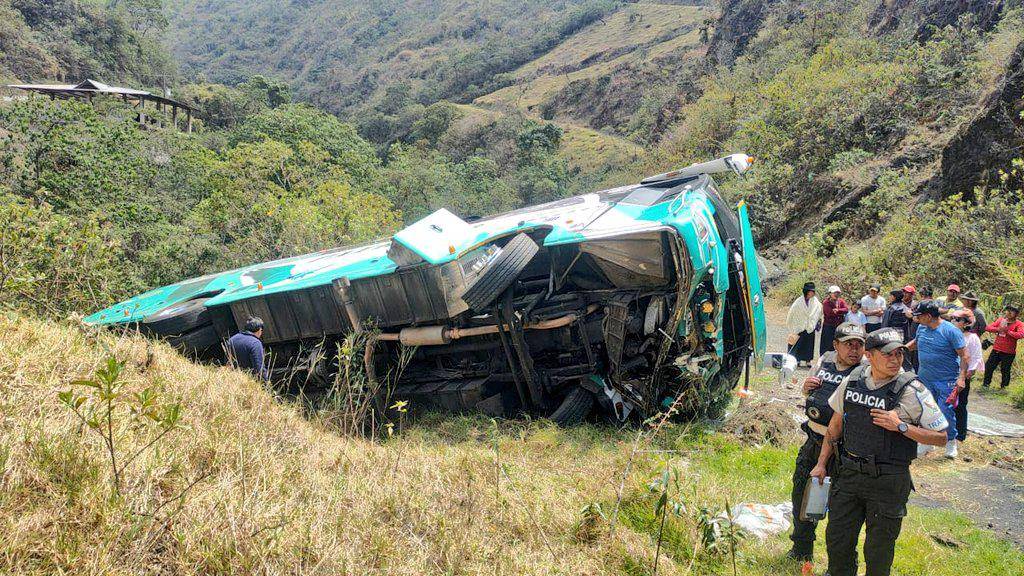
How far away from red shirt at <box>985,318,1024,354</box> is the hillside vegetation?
389 cm

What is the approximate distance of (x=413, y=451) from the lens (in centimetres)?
451

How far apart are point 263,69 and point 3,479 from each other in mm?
131888

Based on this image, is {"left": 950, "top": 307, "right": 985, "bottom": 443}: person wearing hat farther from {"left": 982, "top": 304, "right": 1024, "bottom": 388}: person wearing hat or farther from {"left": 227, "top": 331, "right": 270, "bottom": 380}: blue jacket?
{"left": 227, "top": 331, "right": 270, "bottom": 380}: blue jacket

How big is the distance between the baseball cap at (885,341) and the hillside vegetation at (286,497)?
1.19m

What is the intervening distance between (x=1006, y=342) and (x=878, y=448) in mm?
5487

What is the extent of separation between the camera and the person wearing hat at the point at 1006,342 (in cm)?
688

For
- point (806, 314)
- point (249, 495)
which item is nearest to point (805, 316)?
point (806, 314)

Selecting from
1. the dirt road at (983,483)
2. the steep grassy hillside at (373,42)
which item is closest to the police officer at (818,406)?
the dirt road at (983,483)

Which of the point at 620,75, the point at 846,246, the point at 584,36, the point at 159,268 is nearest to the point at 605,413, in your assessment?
the point at 846,246

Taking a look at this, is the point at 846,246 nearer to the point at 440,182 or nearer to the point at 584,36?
the point at 440,182

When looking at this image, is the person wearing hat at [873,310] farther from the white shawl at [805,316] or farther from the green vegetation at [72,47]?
the green vegetation at [72,47]

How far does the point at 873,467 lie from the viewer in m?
3.09

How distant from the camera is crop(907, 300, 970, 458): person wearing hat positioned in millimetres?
5113

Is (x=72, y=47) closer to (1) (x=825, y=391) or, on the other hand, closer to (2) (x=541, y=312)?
(2) (x=541, y=312)
